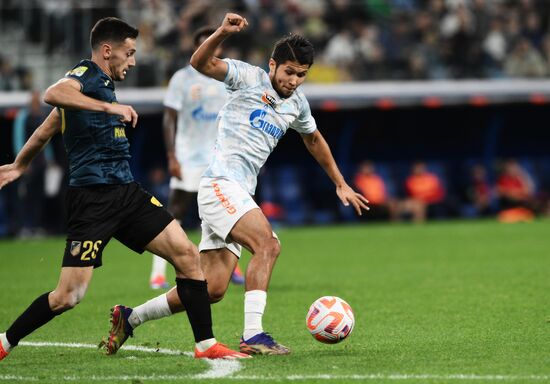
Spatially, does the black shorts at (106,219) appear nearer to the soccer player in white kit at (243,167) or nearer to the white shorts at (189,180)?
the soccer player in white kit at (243,167)

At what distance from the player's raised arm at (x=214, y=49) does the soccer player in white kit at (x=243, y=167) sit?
0.4 inches

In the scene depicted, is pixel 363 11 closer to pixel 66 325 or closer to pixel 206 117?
pixel 206 117

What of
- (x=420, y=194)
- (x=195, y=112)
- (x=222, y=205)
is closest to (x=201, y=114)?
(x=195, y=112)

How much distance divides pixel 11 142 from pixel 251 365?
16.2 m

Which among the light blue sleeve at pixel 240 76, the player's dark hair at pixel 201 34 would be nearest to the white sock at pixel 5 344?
the light blue sleeve at pixel 240 76

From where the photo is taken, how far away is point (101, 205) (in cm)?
691

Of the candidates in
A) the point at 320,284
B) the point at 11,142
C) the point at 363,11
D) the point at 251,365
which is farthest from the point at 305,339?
the point at 363,11

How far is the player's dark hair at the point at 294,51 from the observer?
24.5ft

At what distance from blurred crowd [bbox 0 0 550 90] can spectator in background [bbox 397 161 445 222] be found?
7.03 feet

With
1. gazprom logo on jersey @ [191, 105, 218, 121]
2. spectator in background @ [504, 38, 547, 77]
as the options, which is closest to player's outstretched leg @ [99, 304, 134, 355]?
gazprom logo on jersey @ [191, 105, 218, 121]

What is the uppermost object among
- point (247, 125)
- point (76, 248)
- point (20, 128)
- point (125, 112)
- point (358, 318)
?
point (125, 112)

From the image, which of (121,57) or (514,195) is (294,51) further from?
(514,195)

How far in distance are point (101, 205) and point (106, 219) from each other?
0.10 metres

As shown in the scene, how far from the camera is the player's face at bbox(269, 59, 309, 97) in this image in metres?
7.52
